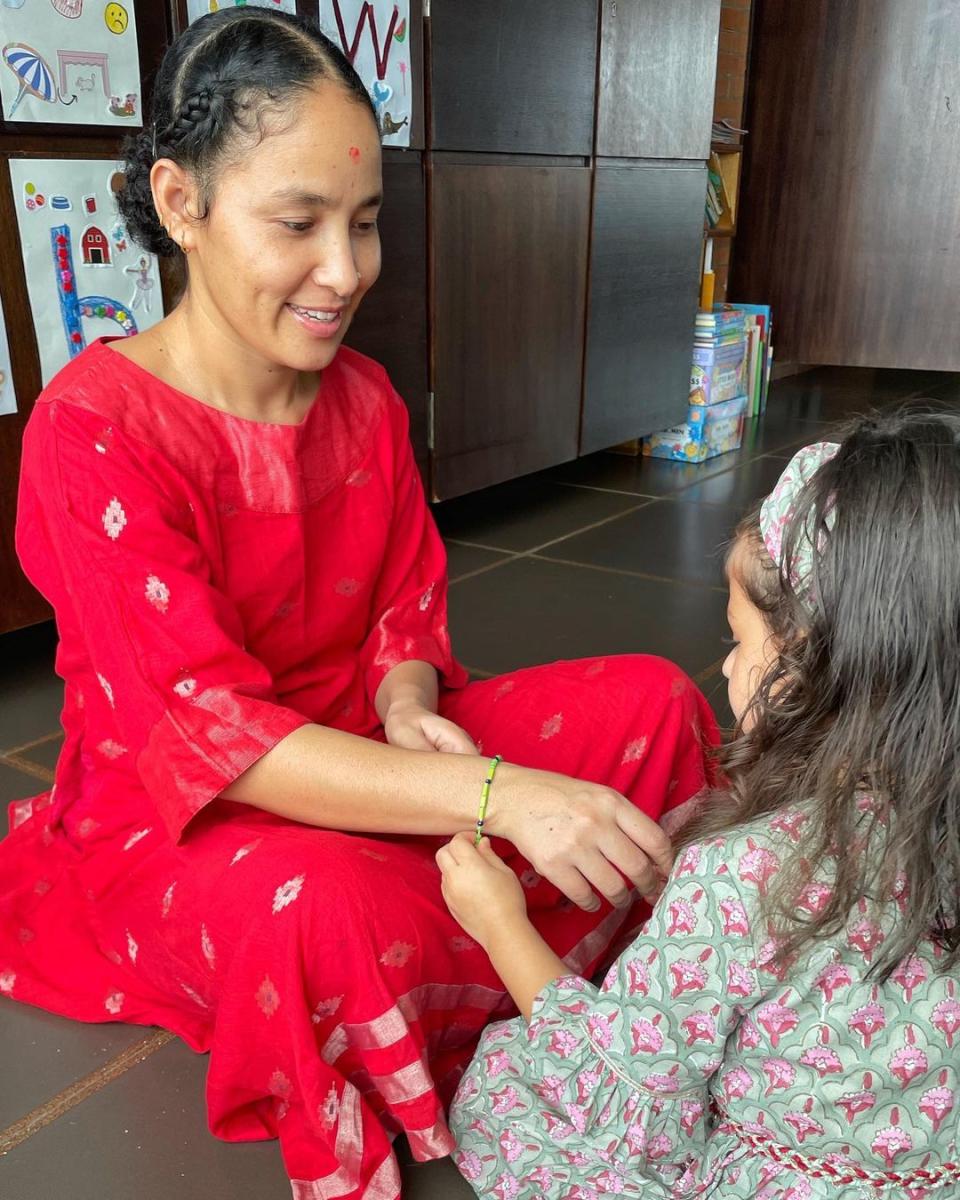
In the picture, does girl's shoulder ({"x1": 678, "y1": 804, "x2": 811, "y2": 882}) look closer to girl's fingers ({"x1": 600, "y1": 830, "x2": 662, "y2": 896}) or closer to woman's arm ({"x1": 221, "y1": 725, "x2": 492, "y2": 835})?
girl's fingers ({"x1": 600, "y1": 830, "x2": 662, "y2": 896})

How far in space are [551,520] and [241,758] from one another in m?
2.14

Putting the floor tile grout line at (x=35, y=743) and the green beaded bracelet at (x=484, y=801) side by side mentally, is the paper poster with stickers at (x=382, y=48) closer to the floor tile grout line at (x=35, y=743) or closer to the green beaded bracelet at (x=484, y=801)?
the floor tile grout line at (x=35, y=743)

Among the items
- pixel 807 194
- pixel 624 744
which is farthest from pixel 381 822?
pixel 807 194

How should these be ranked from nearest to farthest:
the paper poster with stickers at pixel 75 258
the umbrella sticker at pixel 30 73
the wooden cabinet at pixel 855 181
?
the umbrella sticker at pixel 30 73 < the paper poster with stickers at pixel 75 258 < the wooden cabinet at pixel 855 181

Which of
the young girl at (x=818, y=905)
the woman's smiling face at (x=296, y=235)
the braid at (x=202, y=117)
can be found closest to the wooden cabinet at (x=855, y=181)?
the woman's smiling face at (x=296, y=235)

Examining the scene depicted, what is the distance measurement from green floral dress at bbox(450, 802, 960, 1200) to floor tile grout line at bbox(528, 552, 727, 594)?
1.74 m

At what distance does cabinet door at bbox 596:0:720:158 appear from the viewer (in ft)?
9.61

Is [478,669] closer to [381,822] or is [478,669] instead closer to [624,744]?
[624,744]

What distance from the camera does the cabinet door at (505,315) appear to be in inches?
103

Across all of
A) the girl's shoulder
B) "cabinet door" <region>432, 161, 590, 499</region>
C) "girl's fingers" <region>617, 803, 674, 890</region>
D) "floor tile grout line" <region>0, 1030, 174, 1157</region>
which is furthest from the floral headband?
"cabinet door" <region>432, 161, 590, 499</region>

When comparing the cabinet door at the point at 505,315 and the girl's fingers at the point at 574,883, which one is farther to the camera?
the cabinet door at the point at 505,315

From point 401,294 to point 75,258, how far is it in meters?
0.78

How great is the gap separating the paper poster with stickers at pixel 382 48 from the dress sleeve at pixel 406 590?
1128 mm

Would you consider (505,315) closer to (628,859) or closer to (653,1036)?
(628,859)
